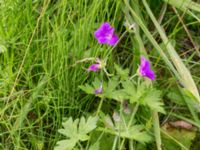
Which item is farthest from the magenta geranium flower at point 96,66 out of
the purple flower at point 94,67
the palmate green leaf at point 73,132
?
the palmate green leaf at point 73,132

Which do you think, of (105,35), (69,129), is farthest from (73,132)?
(105,35)

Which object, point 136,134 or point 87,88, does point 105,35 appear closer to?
point 87,88

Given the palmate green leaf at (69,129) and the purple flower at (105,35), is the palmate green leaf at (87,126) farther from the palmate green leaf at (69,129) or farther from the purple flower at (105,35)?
the purple flower at (105,35)

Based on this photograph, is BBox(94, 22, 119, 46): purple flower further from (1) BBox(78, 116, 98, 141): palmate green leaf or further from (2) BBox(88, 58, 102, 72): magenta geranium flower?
(1) BBox(78, 116, 98, 141): palmate green leaf

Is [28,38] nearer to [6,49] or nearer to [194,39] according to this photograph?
[6,49]

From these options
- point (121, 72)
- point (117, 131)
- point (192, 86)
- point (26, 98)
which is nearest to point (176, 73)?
point (192, 86)
